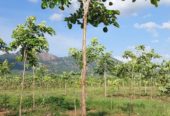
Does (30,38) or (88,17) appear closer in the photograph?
(88,17)

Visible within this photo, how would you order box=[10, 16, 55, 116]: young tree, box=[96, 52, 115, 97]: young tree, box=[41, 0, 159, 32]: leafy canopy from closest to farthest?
box=[41, 0, 159, 32]: leafy canopy, box=[10, 16, 55, 116]: young tree, box=[96, 52, 115, 97]: young tree

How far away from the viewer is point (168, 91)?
4666 cm

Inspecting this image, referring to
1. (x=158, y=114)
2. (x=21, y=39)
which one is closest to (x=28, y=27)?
(x=21, y=39)

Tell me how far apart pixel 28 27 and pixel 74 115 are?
1014 cm

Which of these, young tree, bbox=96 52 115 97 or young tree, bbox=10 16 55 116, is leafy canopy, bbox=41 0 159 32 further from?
young tree, bbox=96 52 115 97

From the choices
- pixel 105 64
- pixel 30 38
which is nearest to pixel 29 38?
pixel 30 38

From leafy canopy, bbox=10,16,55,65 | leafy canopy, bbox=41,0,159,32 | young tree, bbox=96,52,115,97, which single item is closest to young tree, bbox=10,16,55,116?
leafy canopy, bbox=10,16,55,65

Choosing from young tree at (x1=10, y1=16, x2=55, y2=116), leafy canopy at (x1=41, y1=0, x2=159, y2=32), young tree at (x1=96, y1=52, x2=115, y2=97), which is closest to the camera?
leafy canopy at (x1=41, y1=0, x2=159, y2=32)

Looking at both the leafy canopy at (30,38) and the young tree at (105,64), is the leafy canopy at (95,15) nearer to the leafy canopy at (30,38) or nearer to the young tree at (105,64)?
the leafy canopy at (30,38)

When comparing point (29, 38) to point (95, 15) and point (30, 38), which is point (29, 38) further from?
point (95, 15)

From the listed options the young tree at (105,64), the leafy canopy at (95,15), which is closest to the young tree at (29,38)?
the leafy canopy at (95,15)

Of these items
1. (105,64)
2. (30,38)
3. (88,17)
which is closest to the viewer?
(88,17)

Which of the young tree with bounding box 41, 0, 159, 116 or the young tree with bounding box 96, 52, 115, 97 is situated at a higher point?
the young tree with bounding box 96, 52, 115, 97

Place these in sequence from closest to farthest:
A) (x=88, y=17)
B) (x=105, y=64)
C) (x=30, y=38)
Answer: (x=88, y=17) → (x=30, y=38) → (x=105, y=64)
